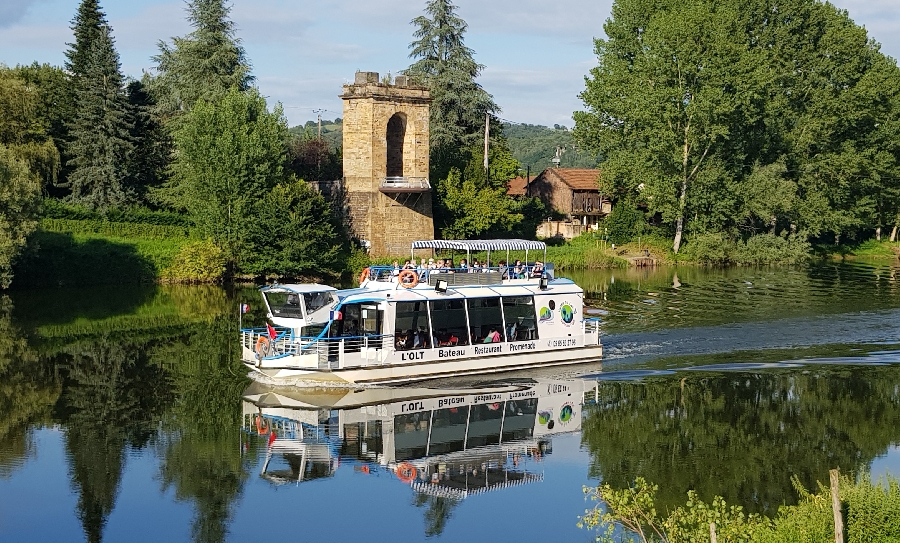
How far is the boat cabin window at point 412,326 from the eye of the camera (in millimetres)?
27453

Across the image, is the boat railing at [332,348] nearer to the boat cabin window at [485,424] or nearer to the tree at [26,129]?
the boat cabin window at [485,424]

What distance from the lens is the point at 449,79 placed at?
67.1 meters

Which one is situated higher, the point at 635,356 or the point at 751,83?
the point at 751,83

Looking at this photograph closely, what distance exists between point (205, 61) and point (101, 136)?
8.62 metres

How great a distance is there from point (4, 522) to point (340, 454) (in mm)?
6385

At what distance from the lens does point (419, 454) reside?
2147 cm

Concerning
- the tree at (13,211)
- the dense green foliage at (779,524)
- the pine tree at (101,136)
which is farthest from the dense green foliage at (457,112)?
the dense green foliage at (779,524)

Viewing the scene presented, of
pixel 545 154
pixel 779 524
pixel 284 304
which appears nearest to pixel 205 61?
pixel 284 304

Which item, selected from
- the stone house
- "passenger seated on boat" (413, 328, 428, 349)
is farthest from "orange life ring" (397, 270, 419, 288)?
the stone house

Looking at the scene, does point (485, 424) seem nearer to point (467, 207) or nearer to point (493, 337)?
point (493, 337)

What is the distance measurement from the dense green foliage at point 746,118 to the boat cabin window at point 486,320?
34.0 meters

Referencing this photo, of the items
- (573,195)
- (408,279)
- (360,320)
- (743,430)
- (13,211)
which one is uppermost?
(573,195)

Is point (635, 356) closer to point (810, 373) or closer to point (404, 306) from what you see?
point (810, 373)

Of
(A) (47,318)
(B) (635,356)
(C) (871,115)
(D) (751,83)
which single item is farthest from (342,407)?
(C) (871,115)
